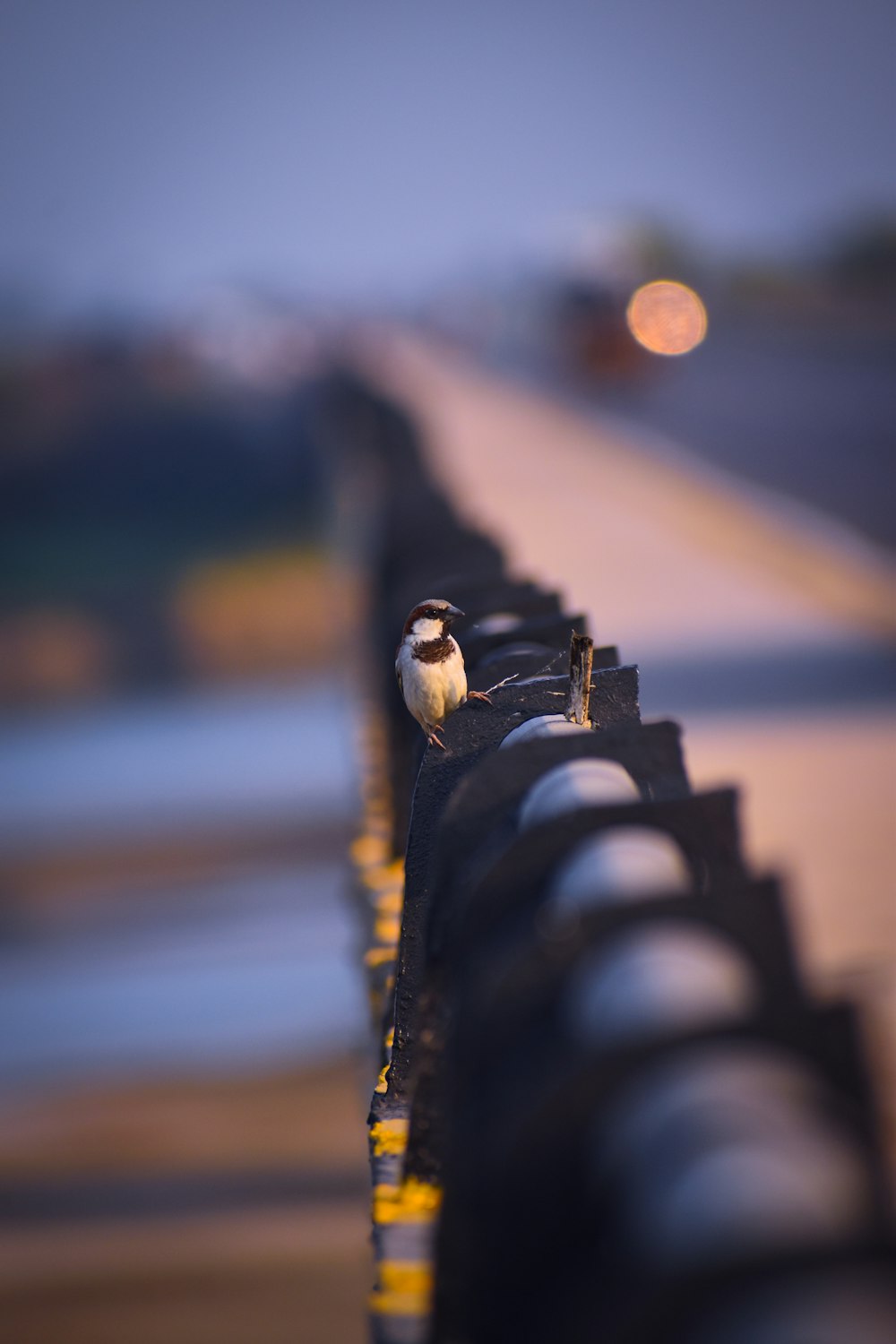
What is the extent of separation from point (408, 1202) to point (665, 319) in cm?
4762

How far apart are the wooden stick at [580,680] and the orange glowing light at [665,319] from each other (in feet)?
132

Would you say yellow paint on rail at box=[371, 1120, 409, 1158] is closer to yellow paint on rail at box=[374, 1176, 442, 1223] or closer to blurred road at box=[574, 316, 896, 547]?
yellow paint on rail at box=[374, 1176, 442, 1223]

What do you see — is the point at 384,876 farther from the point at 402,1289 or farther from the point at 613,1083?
the point at 613,1083

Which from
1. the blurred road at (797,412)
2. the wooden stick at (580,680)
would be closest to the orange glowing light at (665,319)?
Answer: the blurred road at (797,412)

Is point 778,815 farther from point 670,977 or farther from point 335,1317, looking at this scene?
point 670,977

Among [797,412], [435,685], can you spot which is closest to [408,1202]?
[435,685]

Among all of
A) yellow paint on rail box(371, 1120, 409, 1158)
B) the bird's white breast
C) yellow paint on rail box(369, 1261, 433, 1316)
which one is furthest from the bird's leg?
yellow paint on rail box(369, 1261, 433, 1316)

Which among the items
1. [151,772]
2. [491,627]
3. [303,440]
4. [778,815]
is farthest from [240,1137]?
[303,440]

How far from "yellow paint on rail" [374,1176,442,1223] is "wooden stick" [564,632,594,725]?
72 centimetres

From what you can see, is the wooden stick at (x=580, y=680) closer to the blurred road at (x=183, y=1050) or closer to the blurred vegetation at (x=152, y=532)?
the blurred road at (x=183, y=1050)

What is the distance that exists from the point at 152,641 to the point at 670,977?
37960mm

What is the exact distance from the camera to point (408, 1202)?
2.14 m

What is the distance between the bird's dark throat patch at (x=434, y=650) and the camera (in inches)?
106

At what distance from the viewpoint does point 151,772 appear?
915 inches
